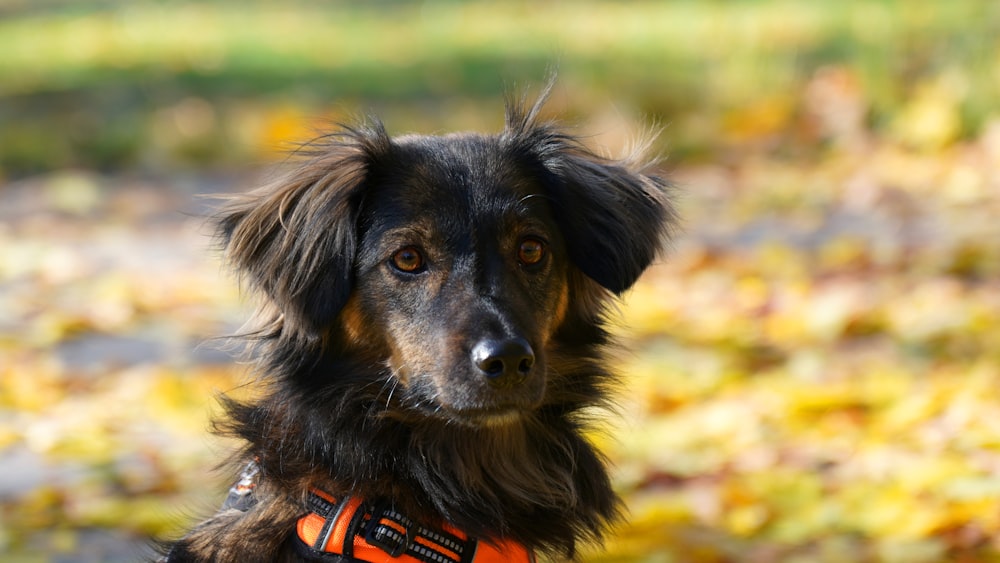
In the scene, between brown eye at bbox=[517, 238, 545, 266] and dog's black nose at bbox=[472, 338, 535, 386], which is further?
brown eye at bbox=[517, 238, 545, 266]

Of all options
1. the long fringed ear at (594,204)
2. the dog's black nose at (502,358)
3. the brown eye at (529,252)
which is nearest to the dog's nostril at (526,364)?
the dog's black nose at (502,358)

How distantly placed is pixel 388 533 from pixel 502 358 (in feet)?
1.83

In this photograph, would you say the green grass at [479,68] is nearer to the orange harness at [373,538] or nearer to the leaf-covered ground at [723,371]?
the leaf-covered ground at [723,371]

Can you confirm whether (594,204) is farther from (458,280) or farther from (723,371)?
(723,371)

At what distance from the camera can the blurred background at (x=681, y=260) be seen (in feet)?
16.3

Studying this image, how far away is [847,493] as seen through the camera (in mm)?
5055

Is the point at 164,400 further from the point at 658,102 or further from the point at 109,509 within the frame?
the point at 658,102

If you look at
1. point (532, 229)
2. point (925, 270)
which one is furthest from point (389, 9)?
point (532, 229)

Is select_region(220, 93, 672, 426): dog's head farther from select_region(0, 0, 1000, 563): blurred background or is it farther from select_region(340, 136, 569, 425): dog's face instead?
select_region(0, 0, 1000, 563): blurred background

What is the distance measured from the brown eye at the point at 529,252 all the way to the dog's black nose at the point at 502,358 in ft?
1.17

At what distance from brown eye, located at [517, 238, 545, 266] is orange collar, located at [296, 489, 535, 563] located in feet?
2.63

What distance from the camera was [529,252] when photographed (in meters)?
3.54

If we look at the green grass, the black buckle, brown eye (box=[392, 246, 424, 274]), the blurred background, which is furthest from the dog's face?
the green grass

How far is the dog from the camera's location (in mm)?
3283
